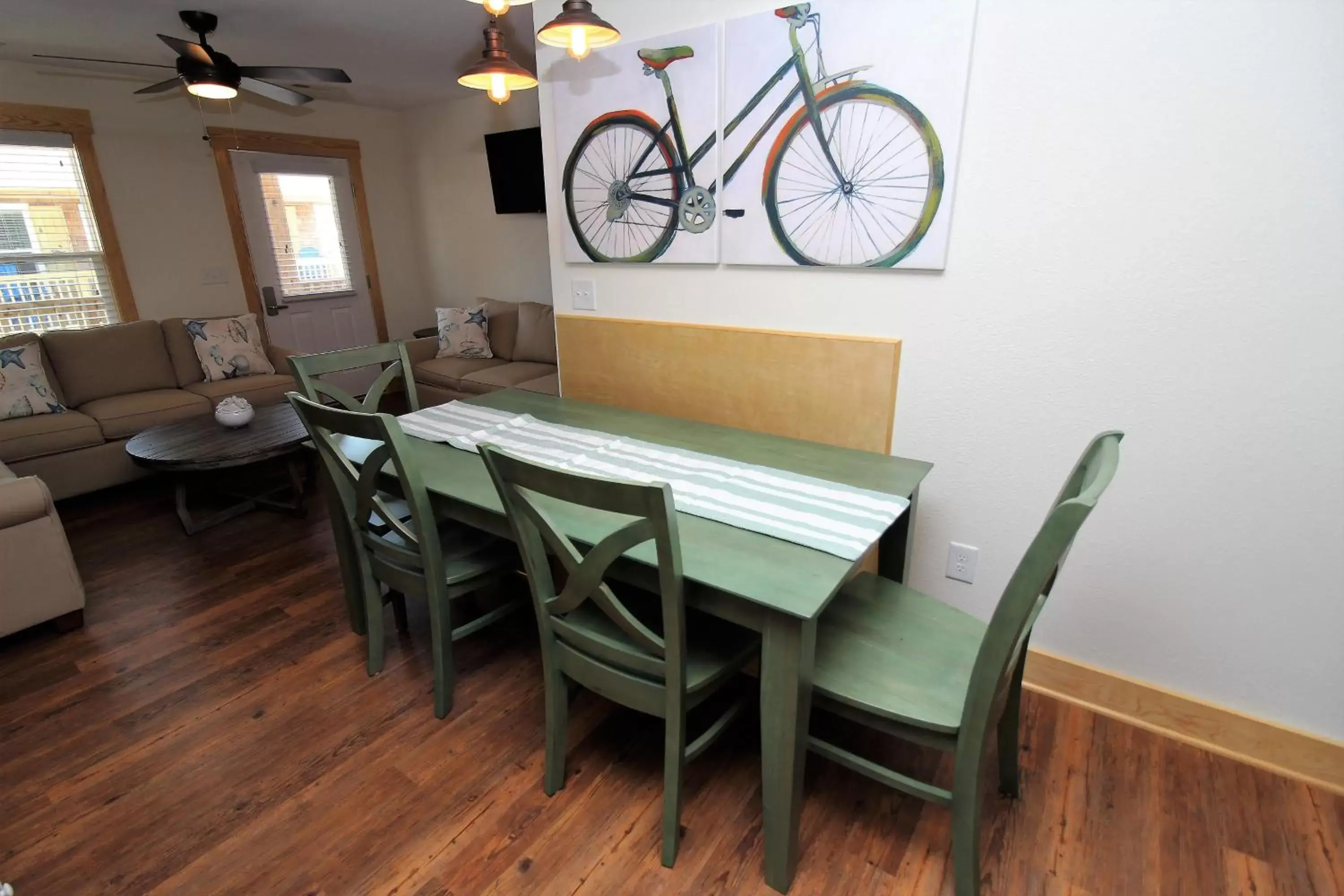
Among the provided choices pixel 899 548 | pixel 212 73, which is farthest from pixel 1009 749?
pixel 212 73

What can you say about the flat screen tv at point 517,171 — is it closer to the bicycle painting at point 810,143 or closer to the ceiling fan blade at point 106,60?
the ceiling fan blade at point 106,60

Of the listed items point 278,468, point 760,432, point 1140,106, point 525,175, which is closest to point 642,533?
point 760,432

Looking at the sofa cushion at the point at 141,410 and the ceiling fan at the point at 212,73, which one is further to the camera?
the sofa cushion at the point at 141,410

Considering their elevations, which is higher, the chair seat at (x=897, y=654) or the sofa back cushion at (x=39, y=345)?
the sofa back cushion at (x=39, y=345)

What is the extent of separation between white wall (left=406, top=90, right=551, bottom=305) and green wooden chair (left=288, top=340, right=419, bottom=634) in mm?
2755

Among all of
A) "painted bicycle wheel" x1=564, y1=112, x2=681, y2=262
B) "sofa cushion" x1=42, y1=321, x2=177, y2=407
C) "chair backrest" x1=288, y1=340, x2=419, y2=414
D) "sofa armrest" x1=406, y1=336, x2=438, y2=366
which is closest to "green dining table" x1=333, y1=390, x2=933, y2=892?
"chair backrest" x1=288, y1=340, x2=419, y2=414

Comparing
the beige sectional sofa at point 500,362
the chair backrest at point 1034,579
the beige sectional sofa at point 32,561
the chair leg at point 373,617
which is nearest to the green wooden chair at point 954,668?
the chair backrest at point 1034,579

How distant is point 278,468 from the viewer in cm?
399

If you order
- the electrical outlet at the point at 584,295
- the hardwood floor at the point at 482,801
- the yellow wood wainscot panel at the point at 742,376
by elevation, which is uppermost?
the electrical outlet at the point at 584,295

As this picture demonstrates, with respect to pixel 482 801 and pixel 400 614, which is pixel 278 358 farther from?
pixel 482 801

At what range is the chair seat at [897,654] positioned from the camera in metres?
1.24

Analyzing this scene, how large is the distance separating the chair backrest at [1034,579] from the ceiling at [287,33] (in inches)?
90.1

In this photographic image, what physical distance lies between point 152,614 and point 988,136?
10.7ft

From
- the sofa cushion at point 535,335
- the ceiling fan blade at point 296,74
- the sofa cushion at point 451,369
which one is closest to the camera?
the ceiling fan blade at point 296,74
